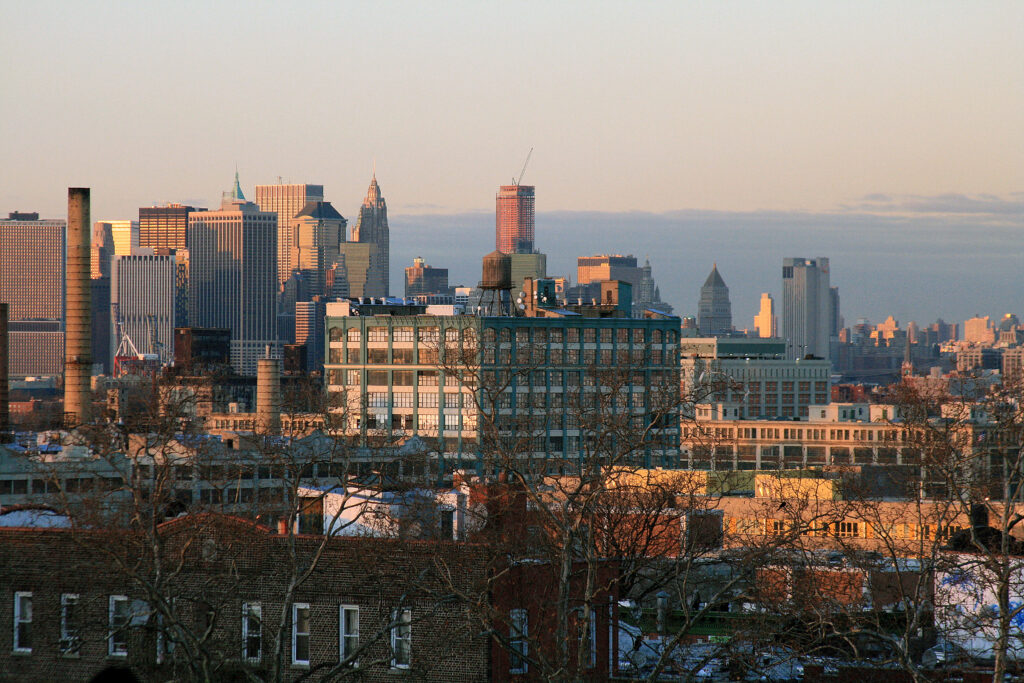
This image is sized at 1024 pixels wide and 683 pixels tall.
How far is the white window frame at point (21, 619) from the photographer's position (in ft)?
149

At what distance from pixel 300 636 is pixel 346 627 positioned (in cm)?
147

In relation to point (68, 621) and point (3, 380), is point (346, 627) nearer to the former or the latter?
point (68, 621)

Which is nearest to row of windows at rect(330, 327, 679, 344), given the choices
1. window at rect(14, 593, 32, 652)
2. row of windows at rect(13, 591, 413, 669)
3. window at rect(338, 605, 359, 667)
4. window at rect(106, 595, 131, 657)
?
window at rect(14, 593, 32, 652)

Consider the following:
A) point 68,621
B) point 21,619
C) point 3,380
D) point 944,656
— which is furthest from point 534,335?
point 68,621

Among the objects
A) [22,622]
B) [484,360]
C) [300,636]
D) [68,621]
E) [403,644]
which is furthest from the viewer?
[484,360]

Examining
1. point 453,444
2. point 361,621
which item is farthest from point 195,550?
point 453,444

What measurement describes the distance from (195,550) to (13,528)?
17.1 ft

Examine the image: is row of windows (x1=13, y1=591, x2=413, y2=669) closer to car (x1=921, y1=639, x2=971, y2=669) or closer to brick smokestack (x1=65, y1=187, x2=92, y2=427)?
car (x1=921, y1=639, x2=971, y2=669)

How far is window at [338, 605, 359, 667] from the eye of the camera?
145 feet

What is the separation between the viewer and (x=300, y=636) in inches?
1766

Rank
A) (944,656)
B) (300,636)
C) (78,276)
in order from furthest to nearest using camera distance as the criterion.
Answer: (78,276) → (944,656) → (300,636)

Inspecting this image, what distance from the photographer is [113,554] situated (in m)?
39.6

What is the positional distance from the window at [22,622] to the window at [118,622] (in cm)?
230

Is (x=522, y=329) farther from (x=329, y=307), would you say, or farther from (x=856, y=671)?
(x=856, y=671)
